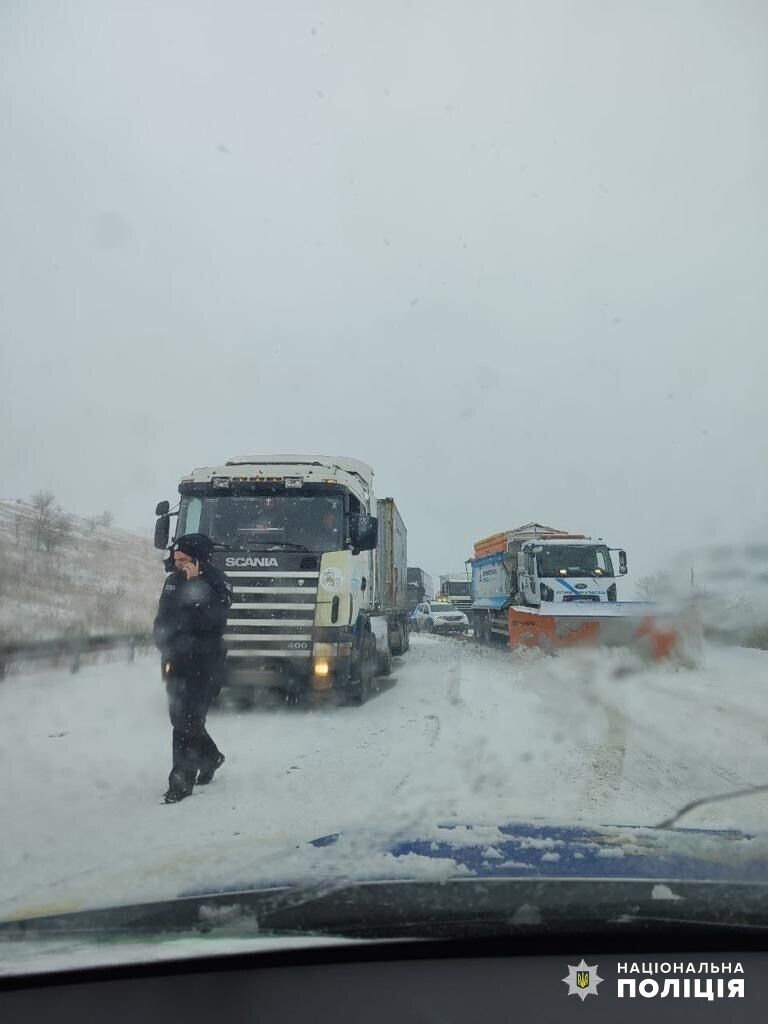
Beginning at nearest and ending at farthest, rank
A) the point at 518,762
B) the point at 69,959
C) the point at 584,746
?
the point at 69,959 < the point at 518,762 < the point at 584,746

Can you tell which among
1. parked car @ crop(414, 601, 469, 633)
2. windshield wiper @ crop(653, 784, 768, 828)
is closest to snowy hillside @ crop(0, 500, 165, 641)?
windshield wiper @ crop(653, 784, 768, 828)

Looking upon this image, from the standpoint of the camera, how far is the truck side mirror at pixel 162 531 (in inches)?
445

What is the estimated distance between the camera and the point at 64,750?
8.65m

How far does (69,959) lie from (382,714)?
8.48 m

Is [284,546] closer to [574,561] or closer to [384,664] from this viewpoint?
[384,664]

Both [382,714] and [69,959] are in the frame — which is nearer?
[69,959]

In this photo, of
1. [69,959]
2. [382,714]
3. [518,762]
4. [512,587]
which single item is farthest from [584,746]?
[512,587]

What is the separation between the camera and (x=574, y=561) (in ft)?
67.7

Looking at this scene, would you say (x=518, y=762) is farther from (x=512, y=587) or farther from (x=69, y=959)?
(x=512, y=587)

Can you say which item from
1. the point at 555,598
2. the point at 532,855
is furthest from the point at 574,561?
the point at 532,855

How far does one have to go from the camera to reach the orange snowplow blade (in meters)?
15.8

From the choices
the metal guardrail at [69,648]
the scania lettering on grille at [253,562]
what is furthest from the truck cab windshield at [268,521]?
the metal guardrail at [69,648]

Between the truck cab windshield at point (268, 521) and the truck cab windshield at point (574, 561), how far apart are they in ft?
34.6

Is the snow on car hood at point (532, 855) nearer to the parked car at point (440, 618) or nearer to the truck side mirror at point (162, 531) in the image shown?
the truck side mirror at point (162, 531)
